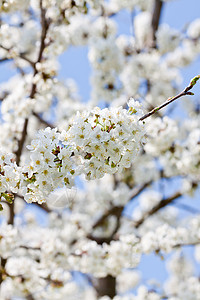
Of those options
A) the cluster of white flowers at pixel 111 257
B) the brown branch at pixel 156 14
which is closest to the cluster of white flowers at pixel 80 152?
the cluster of white flowers at pixel 111 257

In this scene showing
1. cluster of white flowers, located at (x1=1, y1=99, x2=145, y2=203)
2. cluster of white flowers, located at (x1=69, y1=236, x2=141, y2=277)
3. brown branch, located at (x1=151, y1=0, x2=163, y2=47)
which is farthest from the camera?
brown branch, located at (x1=151, y1=0, x2=163, y2=47)

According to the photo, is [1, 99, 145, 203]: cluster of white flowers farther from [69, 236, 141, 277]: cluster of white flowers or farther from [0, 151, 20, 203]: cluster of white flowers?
[69, 236, 141, 277]: cluster of white flowers

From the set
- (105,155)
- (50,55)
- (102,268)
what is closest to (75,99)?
(50,55)

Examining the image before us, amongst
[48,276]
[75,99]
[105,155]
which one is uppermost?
[75,99]

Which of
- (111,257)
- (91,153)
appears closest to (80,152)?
(91,153)

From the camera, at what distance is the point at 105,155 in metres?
1.94

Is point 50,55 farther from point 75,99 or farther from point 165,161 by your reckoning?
point 75,99

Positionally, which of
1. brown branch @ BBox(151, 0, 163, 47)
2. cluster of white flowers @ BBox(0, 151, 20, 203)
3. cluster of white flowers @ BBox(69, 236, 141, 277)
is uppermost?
brown branch @ BBox(151, 0, 163, 47)

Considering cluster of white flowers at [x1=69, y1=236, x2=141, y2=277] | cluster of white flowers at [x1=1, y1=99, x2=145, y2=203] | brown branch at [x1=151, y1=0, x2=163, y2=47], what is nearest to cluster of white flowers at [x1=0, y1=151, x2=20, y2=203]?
cluster of white flowers at [x1=1, y1=99, x2=145, y2=203]

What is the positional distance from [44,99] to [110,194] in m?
3.05

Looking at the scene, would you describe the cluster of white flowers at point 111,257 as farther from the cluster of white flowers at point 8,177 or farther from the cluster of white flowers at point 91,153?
the cluster of white flowers at point 8,177

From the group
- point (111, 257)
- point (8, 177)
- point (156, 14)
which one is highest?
point (156, 14)

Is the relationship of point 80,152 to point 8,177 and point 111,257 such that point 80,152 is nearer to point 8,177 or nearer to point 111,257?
point 8,177

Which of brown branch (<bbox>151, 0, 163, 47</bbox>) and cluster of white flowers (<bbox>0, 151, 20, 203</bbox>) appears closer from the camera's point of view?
cluster of white flowers (<bbox>0, 151, 20, 203</bbox>)
